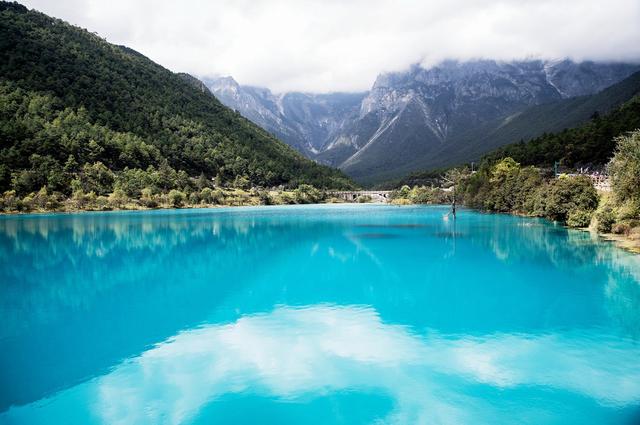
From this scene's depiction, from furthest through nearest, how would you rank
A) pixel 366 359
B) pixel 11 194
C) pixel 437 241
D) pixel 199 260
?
1. pixel 11 194
2. pixel 437 241
3. pixel 199 260
4. pixel 366 359

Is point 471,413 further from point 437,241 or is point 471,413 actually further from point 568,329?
point 437,241

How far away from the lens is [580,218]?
175 feet

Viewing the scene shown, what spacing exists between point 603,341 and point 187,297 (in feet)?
58.2

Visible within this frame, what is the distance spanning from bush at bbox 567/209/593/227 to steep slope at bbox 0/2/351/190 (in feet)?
342

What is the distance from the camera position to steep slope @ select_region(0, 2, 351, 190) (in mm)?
121438

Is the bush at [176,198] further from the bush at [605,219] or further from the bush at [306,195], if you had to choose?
the bush at [605,219]

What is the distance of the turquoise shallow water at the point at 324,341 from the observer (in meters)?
11.8

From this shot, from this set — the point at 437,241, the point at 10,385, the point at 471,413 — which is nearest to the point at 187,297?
the point at 10,385

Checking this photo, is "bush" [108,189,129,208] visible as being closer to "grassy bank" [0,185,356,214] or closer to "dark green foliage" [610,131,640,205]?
"grassy bank" [0,185,356,214]

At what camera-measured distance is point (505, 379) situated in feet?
43.6

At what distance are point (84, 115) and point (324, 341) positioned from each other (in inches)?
6164

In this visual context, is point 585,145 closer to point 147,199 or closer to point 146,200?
point 147,199

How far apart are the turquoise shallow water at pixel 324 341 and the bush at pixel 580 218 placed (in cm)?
2010

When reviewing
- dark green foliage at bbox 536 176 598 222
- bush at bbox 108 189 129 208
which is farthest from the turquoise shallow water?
bush at bbox 108 189 129 208
